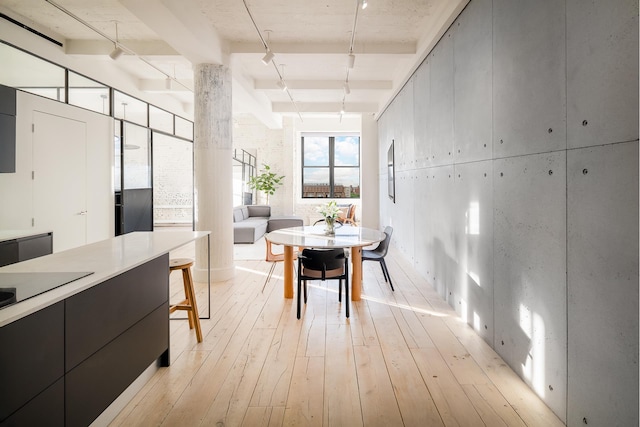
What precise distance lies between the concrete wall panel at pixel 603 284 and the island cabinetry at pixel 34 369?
2.47 m

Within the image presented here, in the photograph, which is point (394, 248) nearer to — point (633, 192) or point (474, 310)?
point (474, 310)

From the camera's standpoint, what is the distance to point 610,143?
177 cm

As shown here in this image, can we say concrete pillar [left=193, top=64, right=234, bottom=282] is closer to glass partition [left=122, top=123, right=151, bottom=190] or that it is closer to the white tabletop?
the white tabletop

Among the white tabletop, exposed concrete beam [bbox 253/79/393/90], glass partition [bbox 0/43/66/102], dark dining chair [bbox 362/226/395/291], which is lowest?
dark dining chair [bbox 362/226/395/291]

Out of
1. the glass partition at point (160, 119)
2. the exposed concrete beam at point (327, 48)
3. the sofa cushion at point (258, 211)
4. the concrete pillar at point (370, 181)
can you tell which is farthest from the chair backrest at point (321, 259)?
the sofa cushion at point (258, 211)

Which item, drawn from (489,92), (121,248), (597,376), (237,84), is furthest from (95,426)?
(237,84)

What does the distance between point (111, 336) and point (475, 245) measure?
2.91 m

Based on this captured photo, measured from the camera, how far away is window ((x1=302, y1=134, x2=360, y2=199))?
1316 cm

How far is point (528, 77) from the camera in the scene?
248cm

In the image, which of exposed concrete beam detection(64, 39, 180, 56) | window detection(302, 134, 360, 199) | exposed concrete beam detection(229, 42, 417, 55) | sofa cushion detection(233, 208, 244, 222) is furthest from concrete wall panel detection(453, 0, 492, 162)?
window detection(302, 134, 360, 199)

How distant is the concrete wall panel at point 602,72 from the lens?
1.64 meters

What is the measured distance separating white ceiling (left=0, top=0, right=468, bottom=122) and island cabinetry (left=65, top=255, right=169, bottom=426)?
111 inches

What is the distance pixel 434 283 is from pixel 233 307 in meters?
2.50

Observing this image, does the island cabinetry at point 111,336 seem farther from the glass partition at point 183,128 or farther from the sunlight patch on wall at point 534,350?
the glass partition at point 183,128
